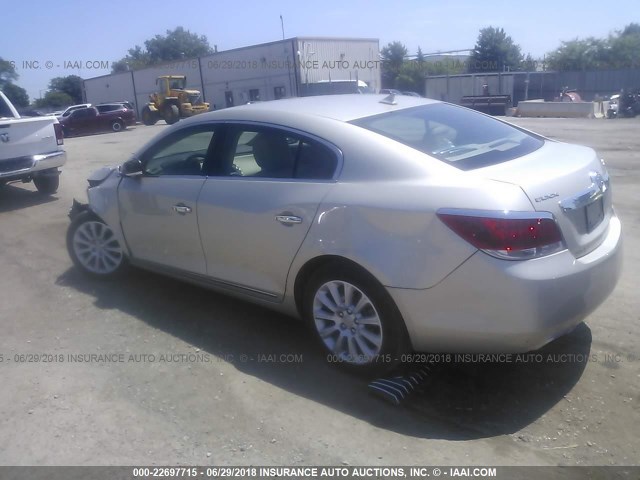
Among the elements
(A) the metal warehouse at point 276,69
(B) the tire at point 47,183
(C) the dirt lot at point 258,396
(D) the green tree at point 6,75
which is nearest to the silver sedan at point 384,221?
(C) the dirt lot at point 258,396

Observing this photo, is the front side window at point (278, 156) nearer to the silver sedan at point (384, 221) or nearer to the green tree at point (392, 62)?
the silver sedan at point (384, 221)

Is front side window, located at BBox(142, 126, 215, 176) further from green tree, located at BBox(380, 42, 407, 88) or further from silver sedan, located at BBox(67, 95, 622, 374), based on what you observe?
green tree, located at BBox(380, 42, 407, 88)

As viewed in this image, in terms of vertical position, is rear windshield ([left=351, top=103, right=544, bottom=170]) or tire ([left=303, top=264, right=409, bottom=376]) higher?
rear windshield ([left=351, top=103, right=544, bottom=170])

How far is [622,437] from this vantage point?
3.17 metres

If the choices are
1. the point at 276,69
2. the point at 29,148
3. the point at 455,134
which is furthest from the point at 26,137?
the point at 276,69

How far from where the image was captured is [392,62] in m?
59.7

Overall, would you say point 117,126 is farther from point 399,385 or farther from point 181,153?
point 399,385

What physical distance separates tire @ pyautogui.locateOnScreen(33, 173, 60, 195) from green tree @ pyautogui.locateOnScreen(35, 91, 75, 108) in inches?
2028

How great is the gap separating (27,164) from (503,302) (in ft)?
26.8

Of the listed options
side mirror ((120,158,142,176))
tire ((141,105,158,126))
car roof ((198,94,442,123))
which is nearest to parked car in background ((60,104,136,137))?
tire ((141,105,158,126))

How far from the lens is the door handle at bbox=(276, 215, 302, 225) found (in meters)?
3.86

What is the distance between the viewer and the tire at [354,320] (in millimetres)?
3559

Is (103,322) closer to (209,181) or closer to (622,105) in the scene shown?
(209,181)

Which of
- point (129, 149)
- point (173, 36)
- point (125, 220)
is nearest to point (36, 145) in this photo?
point (125, 220)
